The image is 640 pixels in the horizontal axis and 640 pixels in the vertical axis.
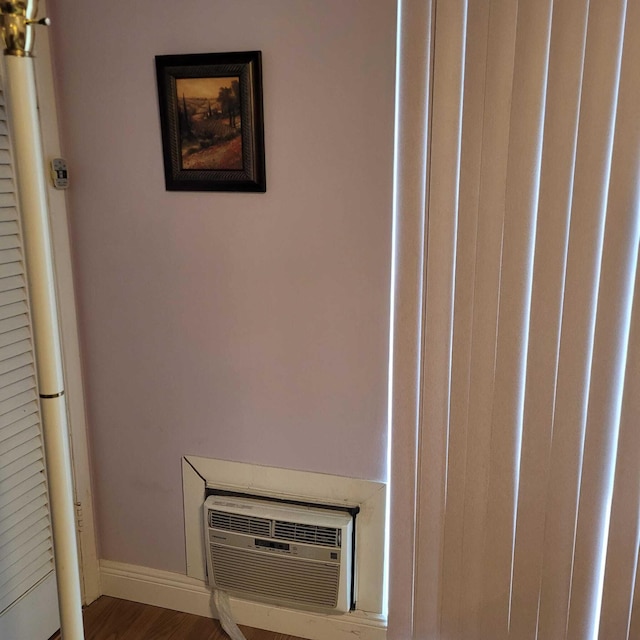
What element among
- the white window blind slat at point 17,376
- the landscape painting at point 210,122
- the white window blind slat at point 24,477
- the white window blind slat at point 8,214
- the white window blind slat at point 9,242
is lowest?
the white window blind slat at point 24,477

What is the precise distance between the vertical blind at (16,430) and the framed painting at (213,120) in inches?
16.7

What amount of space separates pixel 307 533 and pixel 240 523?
0.21m

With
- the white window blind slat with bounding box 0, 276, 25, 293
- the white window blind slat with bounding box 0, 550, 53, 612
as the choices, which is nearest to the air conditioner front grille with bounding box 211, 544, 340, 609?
the white window blind slat with bounding box 0, 550, 53, 612

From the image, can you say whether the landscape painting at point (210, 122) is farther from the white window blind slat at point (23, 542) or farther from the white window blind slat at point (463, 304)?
the white window blind slat at point (23, 542)

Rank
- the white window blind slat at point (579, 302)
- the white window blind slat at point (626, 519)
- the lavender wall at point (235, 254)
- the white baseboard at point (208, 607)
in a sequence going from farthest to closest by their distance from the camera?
the white baseboard at point (208, 607), the lavender wall at point (235, 254), the white window blind slat at point (626, 519), the white window blind slat at point (579, 302)

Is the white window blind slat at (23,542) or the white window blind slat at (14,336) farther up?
the white window blind slat at (14,336)

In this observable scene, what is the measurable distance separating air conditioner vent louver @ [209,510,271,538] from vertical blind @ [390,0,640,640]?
0.45 m

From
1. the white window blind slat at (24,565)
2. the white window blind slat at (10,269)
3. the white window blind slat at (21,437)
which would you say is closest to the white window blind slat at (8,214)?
the white window blind slat at (10,269)

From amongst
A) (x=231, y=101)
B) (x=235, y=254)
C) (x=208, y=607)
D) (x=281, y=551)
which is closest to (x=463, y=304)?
(x=235, y=254)

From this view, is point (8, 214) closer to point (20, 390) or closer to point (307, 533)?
point (20, 390)

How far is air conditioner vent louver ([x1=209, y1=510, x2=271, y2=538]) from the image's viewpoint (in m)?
1.96

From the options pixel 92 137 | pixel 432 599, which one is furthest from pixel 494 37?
pixel 432 599

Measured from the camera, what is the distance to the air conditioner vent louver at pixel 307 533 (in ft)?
6.23

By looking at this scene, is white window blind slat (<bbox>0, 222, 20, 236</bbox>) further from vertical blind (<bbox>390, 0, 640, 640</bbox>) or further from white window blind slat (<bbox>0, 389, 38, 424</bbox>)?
vertical blind (<bbox>390, 0, 640, 640</bbox>)
